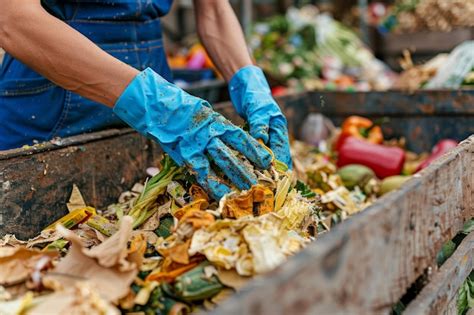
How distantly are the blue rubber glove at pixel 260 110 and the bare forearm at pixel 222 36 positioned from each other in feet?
0.40

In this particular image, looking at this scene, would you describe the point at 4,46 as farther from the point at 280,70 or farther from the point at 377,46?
the point at 377,46

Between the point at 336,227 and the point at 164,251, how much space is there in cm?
72

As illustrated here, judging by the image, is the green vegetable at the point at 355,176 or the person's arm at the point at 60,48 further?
the green vegetable at the point at 355,176

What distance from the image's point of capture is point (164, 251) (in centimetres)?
219

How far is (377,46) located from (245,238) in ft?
32.4

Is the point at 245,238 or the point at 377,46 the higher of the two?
the point at 245,238

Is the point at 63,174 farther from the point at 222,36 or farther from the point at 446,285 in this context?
the point at 446,285

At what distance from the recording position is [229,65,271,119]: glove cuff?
3564 mm

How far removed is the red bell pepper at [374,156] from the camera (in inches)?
189

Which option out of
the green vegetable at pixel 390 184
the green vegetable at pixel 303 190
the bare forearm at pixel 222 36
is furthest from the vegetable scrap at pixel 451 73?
the green vegetable at pixel 303 190

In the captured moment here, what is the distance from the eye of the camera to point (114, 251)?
2.07 meters

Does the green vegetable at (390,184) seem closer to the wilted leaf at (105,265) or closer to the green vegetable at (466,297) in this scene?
the green vegetable at (466,297)

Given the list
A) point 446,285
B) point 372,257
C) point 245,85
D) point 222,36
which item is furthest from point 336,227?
point 222,36

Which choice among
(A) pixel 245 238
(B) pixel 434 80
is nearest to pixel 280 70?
(B) pixel 434 80
